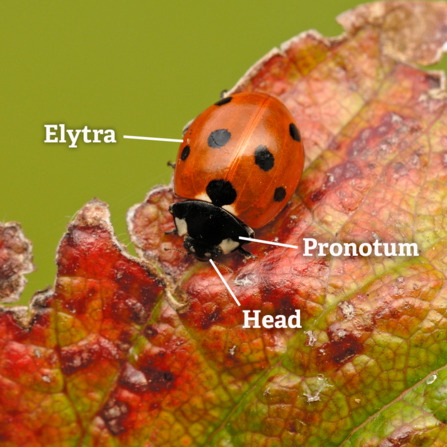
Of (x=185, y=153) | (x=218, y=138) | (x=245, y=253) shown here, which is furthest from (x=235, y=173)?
(x=245, y=253)

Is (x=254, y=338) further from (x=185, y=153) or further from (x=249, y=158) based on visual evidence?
(x=185, y=153)

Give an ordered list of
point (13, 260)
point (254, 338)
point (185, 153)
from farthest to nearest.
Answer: point (185, 153), point (13, 260), point (254, 338)

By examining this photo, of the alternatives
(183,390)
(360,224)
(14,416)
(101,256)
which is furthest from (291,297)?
(14,416)

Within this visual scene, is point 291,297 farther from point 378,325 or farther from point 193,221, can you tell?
point 193,221

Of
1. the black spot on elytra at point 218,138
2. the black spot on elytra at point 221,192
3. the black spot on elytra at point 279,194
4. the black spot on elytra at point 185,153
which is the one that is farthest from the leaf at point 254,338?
the black spot on elytra at point 218,138

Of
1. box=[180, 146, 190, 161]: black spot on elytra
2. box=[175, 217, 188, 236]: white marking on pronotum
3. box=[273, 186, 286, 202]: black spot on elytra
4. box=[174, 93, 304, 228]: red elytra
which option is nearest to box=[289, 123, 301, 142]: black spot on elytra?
box=[174, 93, 304, 228]: red elytra

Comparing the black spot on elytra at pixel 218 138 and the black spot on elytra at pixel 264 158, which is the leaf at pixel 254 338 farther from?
the black spot on elytra at pixel 218 138

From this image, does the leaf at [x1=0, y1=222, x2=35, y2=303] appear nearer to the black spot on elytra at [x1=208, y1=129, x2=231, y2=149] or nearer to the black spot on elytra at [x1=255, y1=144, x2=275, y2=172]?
the black spot on elytra at [x1=208, y1=129, x2=231, y2=149]
